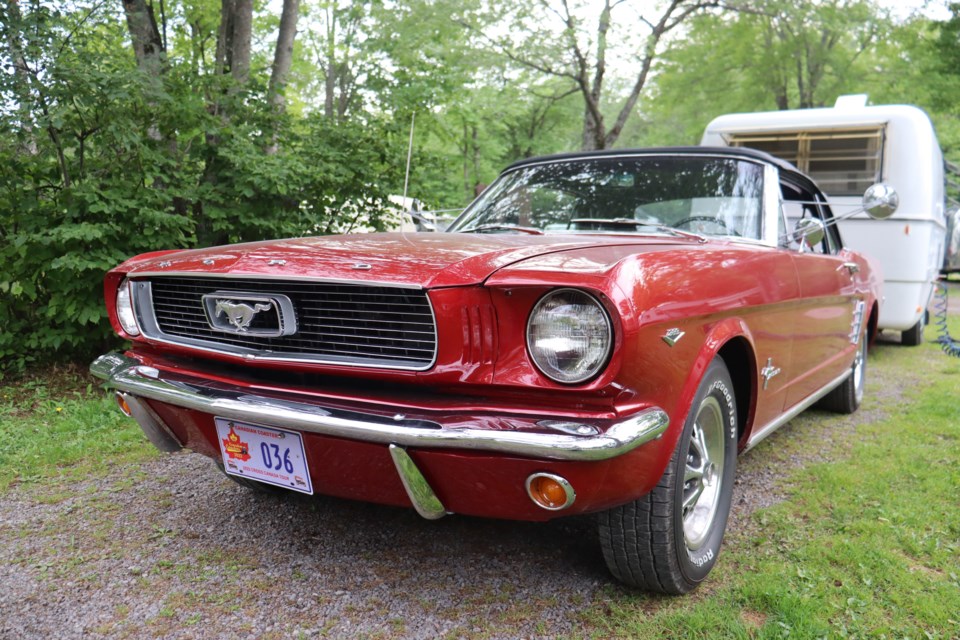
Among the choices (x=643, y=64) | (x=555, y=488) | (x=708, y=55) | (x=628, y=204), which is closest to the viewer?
(x=555, y=488)

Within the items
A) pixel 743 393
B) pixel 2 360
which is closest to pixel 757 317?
pixel 743 393

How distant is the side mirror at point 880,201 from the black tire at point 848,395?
1480mm

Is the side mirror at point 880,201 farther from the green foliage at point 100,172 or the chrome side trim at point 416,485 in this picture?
the green foliage at point 100,172

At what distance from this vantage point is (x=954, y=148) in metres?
23.6

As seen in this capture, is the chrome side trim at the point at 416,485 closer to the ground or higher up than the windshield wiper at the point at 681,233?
closer to the ground

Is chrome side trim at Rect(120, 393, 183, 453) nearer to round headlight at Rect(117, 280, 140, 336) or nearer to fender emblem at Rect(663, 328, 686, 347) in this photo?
round headlight at Rect(117, 280, 140, 336)

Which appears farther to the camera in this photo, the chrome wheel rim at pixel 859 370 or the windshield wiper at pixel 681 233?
the chrome wheel rim at pixel 859 370

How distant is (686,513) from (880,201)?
1.93 metres

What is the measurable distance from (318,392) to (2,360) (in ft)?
13.5

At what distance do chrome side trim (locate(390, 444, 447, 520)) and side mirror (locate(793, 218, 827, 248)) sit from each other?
7.53 feet

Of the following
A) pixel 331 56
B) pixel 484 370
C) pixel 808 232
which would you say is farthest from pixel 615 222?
pixel 331 56

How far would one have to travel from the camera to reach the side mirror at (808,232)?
11.1 feet

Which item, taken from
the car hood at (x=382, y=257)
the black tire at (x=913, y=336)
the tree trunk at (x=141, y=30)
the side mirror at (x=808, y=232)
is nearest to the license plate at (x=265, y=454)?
the car hood at (x=382, y=257)

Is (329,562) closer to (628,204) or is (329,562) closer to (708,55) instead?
(628,204)
